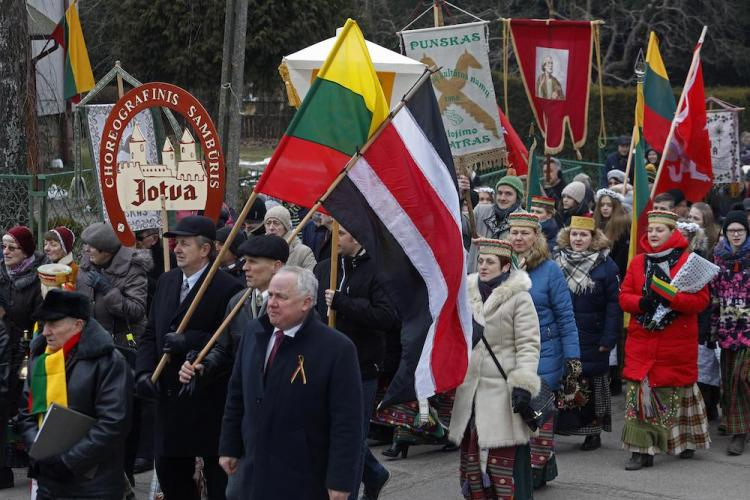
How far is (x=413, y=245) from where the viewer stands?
6.25 meters

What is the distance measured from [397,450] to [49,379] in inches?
159

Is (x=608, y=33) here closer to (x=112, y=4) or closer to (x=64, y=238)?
(x=112, y=4)

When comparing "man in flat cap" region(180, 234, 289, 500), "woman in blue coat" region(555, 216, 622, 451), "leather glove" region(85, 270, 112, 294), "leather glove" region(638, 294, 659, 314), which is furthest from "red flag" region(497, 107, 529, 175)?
"man in flat cap" region(180, 234, 289, 500)

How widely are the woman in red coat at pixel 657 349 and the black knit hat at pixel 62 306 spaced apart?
4381mm

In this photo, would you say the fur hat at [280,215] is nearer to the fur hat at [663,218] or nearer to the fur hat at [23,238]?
the fur hat at [23,238]

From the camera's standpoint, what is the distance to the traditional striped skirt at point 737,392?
9.30m

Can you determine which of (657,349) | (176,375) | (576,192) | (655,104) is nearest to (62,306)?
(176,375)

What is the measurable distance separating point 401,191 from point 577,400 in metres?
3.55

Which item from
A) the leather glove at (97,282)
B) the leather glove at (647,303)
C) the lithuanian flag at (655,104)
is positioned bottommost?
the leather glove at (647,303)

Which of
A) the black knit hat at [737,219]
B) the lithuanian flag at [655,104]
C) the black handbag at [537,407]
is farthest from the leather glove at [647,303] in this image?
the lithuanian flag at [655,104]

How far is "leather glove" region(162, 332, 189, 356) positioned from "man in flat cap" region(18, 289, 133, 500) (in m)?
0.67

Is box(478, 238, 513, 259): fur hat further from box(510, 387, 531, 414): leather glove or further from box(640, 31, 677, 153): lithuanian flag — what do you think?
box(640, 31, 677, 153): lithuanian flag

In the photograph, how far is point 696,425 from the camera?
9055mm

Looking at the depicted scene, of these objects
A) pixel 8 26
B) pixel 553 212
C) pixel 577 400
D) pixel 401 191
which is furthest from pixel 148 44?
pixel 401 191
